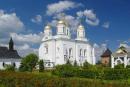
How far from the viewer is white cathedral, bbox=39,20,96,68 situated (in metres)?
84.7

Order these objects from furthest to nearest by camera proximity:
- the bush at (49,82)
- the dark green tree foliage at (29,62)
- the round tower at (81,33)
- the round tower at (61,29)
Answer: the round tower at (81,33) → the round tower at (61,29) → the dark green tree foliage at (29,62) → the bush at (49,82)

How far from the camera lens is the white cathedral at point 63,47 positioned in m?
84.7

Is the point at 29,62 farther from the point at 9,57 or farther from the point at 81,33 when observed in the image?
the point at 81,33

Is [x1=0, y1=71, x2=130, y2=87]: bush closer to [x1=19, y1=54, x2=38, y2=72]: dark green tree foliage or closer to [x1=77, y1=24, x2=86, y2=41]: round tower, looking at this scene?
[x1=19, y1=54, x2=38, y2=72]: dark green tree foliage

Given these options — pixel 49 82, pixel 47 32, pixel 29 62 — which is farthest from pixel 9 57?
pixel 49 82

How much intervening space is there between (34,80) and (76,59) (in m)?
68.2

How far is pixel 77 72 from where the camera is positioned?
45562 mm

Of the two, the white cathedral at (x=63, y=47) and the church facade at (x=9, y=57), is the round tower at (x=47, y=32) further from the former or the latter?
the church facade at (x=9, y=57)

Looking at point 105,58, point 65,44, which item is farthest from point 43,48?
point 105,58

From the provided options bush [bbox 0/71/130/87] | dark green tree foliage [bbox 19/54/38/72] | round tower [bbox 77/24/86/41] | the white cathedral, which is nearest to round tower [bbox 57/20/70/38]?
the white cathedral

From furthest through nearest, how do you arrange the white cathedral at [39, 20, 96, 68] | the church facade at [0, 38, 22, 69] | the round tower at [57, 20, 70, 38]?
1. the round tower at [57, 20, 70, 38]
2. the white cathedral at [39, 20, 96, 68]
3. the church facade at [0, 38, 22, 69]

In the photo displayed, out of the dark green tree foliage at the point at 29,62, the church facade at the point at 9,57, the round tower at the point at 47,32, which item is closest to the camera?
the dark green tree foliage at the point at 29,62

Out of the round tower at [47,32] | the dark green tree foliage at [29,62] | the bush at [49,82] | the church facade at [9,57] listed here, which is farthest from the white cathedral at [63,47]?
the bush at [49,82]

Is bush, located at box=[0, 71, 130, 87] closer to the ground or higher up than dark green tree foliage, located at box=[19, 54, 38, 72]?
closer to the ground
